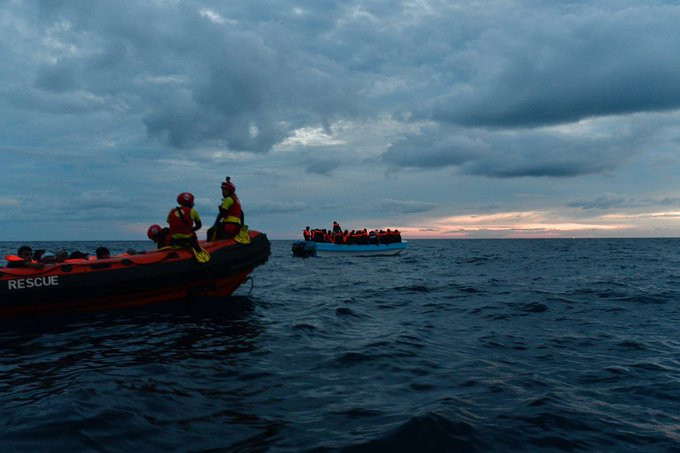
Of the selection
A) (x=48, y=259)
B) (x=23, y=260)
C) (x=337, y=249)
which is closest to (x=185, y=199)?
(x=48, y=259)

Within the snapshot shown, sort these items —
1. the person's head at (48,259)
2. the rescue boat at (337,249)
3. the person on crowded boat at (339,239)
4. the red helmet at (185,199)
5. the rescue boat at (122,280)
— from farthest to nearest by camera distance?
the person on crowded boat at (339,239) → the rescue boat at (337,249) → the red helmet at (185,199) → the person's head at (48,259) → the rescue boat at (122,280)

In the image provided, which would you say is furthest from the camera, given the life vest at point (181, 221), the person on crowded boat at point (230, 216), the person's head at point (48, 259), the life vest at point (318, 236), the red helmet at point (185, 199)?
the life vest at point (318, 236)

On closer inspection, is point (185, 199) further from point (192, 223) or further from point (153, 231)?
point (153, 231)

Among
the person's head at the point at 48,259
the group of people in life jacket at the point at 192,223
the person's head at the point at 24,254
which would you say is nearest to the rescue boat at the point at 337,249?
the group of people in life jacket at the point at 192,223

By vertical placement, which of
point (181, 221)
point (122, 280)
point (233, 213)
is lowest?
point (122, 280)

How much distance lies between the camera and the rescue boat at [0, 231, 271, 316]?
846 cm

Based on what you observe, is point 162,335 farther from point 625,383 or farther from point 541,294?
point 541,294

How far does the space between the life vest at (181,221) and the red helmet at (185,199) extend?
108 mm

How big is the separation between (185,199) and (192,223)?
61cm

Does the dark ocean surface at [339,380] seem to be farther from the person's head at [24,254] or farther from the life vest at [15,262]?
the person's head at [24,254]

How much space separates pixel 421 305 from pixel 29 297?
8.97 metres

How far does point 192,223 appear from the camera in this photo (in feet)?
32.2

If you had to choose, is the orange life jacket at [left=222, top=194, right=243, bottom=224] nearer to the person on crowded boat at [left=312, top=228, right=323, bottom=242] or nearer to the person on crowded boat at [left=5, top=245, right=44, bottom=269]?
the person on crowded boat at [left=5, top=245, right=44, bottom=269]

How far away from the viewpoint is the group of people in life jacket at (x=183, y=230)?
9148 millimetres
